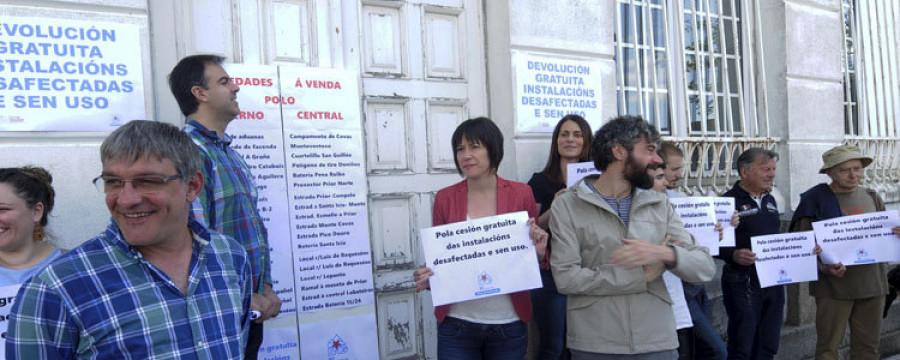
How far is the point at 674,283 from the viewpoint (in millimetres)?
3660

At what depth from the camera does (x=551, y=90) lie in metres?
A: 4.61

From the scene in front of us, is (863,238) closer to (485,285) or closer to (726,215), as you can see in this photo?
(726,215)

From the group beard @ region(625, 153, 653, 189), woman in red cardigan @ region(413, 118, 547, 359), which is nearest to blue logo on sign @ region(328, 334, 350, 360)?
woman in red cardigan @ region(413, 118, 547, 359)

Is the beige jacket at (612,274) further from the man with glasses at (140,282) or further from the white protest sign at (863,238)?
the white protest sign at (863,238)

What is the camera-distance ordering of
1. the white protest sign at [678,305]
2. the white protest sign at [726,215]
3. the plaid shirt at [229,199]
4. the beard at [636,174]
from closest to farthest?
the plaid shirt at [229,199] → the beard at [636,174] → the white protest sign at [678,305] → the white protest sign at [726,215]

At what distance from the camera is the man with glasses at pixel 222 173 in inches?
102

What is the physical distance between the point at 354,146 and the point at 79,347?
253cm

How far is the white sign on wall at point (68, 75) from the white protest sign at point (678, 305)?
2.91m

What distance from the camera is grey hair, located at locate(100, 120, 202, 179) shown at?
1.54 m

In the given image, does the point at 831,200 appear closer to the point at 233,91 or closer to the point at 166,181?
the point at 233,91

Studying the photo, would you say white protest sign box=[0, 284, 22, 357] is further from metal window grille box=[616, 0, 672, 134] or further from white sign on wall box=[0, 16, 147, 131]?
metal window grille box=[616, 0, 672, 134]

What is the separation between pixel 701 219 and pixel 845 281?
1.45m

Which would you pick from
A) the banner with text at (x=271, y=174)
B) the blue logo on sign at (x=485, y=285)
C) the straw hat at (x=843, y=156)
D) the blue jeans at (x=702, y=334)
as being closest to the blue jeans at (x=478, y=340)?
the blue logo on sign at (x=485, y=285)

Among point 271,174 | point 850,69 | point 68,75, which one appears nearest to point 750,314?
point 271,174
